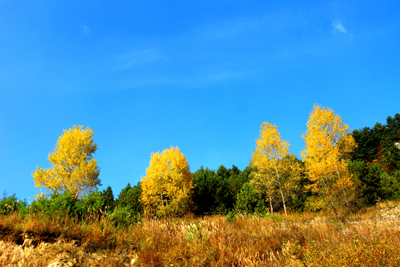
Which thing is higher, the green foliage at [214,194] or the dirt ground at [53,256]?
the green foliage at [214,194]

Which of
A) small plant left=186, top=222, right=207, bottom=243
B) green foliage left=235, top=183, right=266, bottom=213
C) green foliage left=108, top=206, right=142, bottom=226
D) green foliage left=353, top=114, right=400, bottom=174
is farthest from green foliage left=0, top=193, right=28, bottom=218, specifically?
green foliage left=353, top=114, right=400, bottom=174

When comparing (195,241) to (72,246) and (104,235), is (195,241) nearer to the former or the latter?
(104,235)

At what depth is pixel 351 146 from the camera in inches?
971

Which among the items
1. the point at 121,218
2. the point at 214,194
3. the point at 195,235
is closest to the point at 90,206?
the point at 121,218

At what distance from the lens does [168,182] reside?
→ 25781mm

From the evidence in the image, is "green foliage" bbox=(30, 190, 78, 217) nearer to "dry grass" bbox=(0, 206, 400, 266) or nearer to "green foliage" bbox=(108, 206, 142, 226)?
"dry grass" bbox=(0, 206, 400, 266)

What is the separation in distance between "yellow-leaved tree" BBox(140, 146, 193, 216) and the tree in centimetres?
674

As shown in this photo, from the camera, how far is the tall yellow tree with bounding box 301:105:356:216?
2125 cm

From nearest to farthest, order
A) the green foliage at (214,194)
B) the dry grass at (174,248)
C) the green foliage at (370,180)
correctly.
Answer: the dry grass at (174,248)
the green foliage at (370,180)
the green foliage at (214,194)

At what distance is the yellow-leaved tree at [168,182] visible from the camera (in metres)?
24.1

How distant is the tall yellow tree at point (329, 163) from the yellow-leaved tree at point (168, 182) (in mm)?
12490

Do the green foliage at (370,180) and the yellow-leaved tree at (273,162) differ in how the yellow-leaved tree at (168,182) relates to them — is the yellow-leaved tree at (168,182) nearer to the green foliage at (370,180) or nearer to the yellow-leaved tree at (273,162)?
the yellow-leaved tree at (273,162)

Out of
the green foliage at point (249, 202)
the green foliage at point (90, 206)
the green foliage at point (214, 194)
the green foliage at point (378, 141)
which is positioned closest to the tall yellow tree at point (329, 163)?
the green foliage at point (249, 202)

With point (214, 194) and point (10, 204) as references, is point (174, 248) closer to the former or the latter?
point (10, 204)
